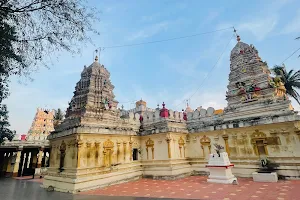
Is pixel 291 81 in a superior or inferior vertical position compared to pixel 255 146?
superior

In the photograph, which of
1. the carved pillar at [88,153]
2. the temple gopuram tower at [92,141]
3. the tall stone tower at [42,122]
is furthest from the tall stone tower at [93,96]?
the tall stone tower at [42,122]

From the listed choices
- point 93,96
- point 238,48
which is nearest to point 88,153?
point 93,96

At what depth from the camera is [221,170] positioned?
10.8 metres

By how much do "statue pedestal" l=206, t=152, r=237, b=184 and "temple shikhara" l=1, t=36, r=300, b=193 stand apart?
2.08 meters

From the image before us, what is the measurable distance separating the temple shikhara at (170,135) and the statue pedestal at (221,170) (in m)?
2.08

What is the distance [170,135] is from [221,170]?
4.28 meters

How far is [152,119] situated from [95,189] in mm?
7248

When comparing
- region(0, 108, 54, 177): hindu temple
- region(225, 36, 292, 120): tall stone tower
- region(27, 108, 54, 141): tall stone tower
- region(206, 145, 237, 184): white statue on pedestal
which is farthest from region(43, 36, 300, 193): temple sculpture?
region(27, 108, 54, 141): tall stone tower

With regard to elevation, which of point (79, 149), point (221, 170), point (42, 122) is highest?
point (42, 122)

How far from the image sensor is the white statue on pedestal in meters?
10.4

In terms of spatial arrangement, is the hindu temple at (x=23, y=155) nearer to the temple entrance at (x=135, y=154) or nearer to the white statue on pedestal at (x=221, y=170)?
the temple entrance at (x=135, y=154)

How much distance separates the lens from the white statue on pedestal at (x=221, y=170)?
10.4m

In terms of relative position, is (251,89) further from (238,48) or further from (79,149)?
(79,149)

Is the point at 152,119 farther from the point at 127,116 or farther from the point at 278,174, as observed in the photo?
the point at 278,174
